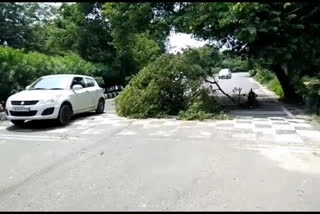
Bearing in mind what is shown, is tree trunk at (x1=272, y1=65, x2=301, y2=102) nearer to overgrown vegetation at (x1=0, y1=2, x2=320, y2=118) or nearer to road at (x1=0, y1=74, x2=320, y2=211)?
overgrown vegetation at (x1=0, y1=2, x2=320, y2=118)

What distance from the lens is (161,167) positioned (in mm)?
6098

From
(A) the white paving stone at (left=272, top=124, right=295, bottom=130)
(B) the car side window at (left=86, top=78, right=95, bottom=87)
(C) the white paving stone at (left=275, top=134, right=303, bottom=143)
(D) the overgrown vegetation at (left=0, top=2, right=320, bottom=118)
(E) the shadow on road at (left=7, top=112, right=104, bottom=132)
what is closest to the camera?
(C) the white paving stone at (left=275, top=134, right=303, bottom=143)

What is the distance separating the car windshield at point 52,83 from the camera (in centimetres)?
1094

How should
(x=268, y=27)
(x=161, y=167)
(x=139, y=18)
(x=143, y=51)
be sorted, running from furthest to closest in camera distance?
(x=143, y=51) < (x=139, y=18) < (x=268, y=27) < (x=161, y=167)

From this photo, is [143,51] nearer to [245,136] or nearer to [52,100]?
[52,100]

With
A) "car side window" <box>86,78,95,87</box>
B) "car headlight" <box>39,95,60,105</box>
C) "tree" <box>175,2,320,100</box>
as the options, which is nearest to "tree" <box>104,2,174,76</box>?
"tree" <box>175,2,320,100</box>

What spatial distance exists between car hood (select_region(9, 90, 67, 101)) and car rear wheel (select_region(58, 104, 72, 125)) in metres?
0.41

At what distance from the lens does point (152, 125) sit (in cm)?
1053

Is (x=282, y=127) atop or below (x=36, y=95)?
below

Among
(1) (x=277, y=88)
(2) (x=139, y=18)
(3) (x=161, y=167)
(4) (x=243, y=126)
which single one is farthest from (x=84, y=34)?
(3) (x=161, y=167)

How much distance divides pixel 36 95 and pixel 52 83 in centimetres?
115

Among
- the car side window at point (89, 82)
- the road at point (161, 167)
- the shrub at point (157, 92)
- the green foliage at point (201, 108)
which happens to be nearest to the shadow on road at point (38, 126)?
the road at point (161, 167)

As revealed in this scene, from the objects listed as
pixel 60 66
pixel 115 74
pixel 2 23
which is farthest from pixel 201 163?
pixel 2 23

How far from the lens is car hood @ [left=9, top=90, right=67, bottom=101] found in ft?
32.7
